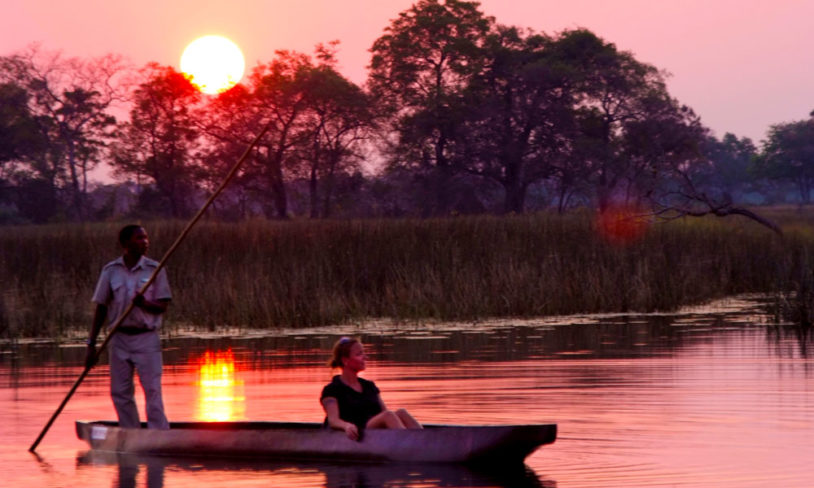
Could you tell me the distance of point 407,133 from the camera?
223 feet

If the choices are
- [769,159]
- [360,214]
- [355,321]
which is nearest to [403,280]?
[355,321]

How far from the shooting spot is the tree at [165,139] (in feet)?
228

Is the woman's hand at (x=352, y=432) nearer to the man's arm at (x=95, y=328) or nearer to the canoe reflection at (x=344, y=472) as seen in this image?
the canoe reflection at (x=344, y=472)

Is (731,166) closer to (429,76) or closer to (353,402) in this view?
(429,76)

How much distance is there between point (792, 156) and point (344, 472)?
116 metres

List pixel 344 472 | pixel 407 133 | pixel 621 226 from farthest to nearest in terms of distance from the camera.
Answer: pixel 407 133, pixel 621 226, pixel 344 472

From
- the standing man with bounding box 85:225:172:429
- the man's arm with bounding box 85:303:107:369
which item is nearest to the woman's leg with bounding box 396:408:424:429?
the standing man with bounding box 85:225:172:429

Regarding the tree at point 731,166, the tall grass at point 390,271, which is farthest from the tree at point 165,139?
the tree at point 731,166

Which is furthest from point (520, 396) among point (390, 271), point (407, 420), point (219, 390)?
point (390, 271)

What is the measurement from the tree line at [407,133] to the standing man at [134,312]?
53922 millimetres

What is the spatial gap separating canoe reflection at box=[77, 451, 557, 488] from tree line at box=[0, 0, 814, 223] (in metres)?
54.0

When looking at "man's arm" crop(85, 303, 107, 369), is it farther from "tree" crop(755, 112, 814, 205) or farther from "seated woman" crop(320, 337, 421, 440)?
"tree" crop(755, 112, 814, 205)

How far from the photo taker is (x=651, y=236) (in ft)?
87.1

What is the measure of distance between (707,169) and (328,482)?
5331 inches
